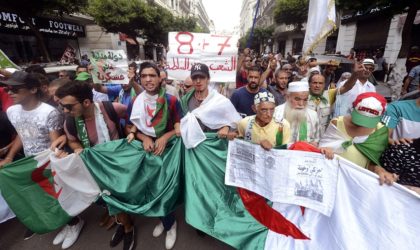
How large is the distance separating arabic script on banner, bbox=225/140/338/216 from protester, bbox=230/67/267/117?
4.36ft

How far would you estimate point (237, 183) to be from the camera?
7.63ft

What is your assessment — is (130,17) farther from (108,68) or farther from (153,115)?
(153,115)

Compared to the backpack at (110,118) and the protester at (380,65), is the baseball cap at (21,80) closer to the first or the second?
the backpack at (110,118)

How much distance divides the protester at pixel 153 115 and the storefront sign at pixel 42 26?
55.3ft

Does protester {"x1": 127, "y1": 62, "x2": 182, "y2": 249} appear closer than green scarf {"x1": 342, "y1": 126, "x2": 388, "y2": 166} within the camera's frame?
No

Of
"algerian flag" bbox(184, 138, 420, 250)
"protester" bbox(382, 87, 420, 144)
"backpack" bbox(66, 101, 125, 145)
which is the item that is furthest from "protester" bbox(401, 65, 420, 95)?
"backpack" bbox(66, 101, 125, 145)

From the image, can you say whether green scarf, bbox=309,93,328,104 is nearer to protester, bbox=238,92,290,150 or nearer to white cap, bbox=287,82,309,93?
white cap, bbox=287,82,309,93

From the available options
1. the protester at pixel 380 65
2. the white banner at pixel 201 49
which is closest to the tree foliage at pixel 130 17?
the white banner at pixel 201 49

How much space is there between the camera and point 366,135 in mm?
2031

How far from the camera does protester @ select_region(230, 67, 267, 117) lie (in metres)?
3.51

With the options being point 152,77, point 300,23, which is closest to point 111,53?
point 152,77

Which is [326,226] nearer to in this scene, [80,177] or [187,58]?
[80,177]

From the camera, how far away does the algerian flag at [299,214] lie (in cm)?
169

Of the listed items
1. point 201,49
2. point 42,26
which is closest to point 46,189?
point 201,49
